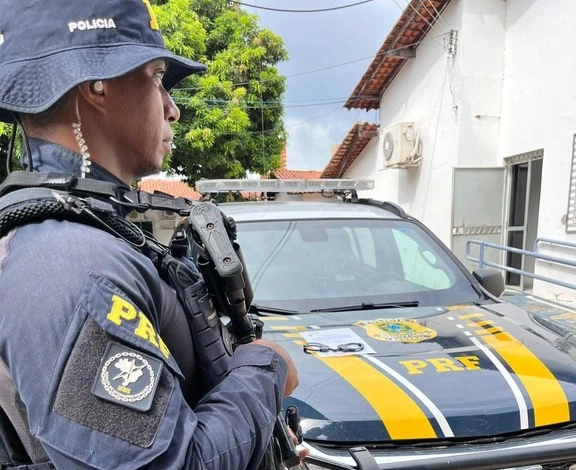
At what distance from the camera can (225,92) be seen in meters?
9.72

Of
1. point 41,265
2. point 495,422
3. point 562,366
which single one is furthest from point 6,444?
point 562,366

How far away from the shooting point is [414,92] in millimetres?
9516

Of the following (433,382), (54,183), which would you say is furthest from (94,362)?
(433,382)

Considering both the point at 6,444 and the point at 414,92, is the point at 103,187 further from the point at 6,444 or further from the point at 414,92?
the point at 414,92

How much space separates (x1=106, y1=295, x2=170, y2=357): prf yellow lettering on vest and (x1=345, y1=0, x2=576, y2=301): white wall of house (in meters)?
6.63

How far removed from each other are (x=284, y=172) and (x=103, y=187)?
57.5ft

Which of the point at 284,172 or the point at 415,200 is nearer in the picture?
the point at 415,200

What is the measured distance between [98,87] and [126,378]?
51 cm

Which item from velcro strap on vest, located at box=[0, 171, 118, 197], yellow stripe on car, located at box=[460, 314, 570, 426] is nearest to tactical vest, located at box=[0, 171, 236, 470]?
velcro strap on vest, located at box=[0, 171, 118, 197]

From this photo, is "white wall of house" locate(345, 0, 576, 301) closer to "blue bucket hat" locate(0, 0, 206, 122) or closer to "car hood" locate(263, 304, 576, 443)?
"car hood" locate(263, 304, 576, 443)

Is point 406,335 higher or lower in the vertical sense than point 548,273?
higher

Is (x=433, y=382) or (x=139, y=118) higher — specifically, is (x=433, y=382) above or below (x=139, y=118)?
below

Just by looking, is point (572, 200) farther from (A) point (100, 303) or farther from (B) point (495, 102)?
(A) point (100, 303)

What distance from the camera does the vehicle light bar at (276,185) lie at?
126 inches
